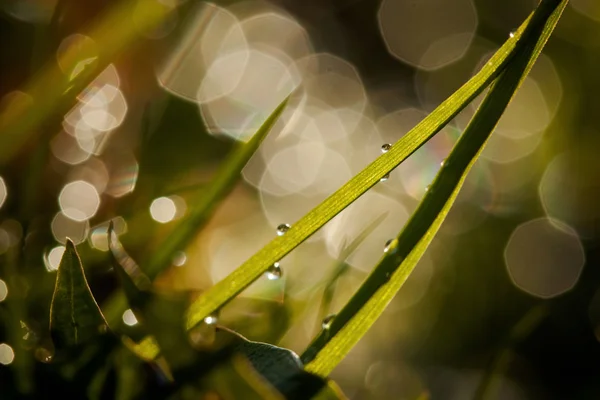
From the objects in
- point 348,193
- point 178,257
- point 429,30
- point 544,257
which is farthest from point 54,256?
point 429,30

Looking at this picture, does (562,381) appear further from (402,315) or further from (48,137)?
(48,137)

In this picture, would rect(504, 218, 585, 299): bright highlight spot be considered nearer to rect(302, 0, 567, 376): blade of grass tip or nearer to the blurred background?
the blurred background

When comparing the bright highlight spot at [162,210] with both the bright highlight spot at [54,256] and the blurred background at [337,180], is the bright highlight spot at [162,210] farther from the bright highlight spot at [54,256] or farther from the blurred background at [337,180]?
the bright highlight spot at [54,256]

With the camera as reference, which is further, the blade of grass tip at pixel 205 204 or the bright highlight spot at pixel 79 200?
the bright highlight spot at pixel 79 200

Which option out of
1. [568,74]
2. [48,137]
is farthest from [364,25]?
[48,137]

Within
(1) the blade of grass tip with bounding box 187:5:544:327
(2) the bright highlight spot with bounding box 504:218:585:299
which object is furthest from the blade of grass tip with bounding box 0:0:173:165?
(2) the bright highlight spot with bounding box 504:218:585:299

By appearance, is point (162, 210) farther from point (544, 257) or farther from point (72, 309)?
point (544, 257)

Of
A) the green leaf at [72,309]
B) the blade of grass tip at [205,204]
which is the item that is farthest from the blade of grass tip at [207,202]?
the green leaf at [72,309]
